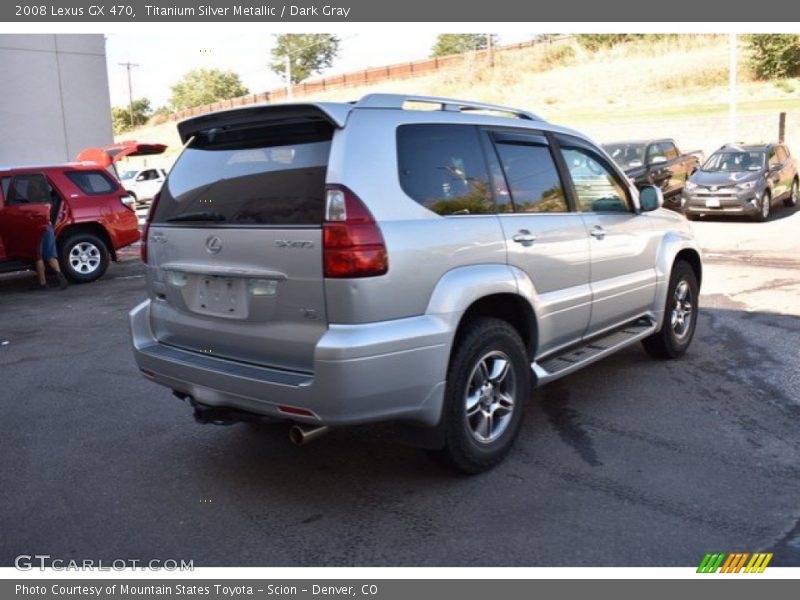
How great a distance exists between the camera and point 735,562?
316 cm

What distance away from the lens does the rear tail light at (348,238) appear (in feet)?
10.8

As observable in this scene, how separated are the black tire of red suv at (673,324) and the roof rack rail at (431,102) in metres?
2.05

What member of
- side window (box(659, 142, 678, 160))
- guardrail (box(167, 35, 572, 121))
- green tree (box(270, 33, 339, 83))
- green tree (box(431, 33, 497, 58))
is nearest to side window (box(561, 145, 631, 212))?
side window (box(659, 142, 678, 160))

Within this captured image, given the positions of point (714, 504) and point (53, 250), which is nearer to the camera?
point (714, 504)

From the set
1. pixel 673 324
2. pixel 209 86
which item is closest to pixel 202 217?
pixel 673 324

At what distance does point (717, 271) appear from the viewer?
10562mm

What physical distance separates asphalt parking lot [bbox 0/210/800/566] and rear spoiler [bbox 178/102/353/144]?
77.4 inches

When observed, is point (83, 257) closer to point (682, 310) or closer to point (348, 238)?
point (682, 310)

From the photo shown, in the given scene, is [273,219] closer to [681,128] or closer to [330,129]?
[330,129]

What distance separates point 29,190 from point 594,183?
9.27 m

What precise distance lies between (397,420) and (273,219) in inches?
45.8

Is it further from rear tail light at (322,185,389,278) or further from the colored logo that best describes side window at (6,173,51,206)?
the colored logo

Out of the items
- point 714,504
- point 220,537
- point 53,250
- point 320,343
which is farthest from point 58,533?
point 53,250

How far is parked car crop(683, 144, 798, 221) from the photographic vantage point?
16.1 m
